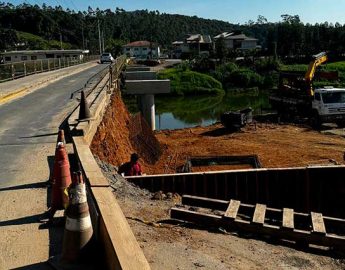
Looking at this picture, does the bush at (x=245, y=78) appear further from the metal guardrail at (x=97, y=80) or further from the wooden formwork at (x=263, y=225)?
the wooden formwork at (x=263, y=225)

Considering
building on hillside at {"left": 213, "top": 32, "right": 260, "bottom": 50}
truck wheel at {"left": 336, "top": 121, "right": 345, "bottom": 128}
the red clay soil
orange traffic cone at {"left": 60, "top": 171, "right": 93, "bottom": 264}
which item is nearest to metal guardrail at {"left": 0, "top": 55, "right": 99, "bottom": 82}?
the red clay soil

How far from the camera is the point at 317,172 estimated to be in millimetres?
13156

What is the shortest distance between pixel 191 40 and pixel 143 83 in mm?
120074

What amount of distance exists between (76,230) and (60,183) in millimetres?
2071

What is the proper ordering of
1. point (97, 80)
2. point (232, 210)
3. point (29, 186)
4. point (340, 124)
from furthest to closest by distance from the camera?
point (340, 124) → point (97, 80) → point (232, 210) → point (29, 186)

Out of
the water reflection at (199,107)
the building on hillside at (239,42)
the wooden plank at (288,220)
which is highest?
the building on hillside at (239,42)

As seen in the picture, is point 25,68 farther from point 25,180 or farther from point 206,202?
point 25,180

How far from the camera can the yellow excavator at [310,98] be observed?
96.9 ft

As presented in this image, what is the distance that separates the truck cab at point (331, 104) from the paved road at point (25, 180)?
17.0 metres

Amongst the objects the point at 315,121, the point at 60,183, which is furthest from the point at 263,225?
the point at 315,121

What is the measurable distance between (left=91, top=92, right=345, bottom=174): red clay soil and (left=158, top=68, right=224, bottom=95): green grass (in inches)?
1666

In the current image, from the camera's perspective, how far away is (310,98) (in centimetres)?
3170

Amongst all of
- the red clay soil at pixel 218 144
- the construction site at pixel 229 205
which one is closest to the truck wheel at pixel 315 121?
the red clay soil at pixel 218 144

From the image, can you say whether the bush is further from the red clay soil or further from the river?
the red clay soil
